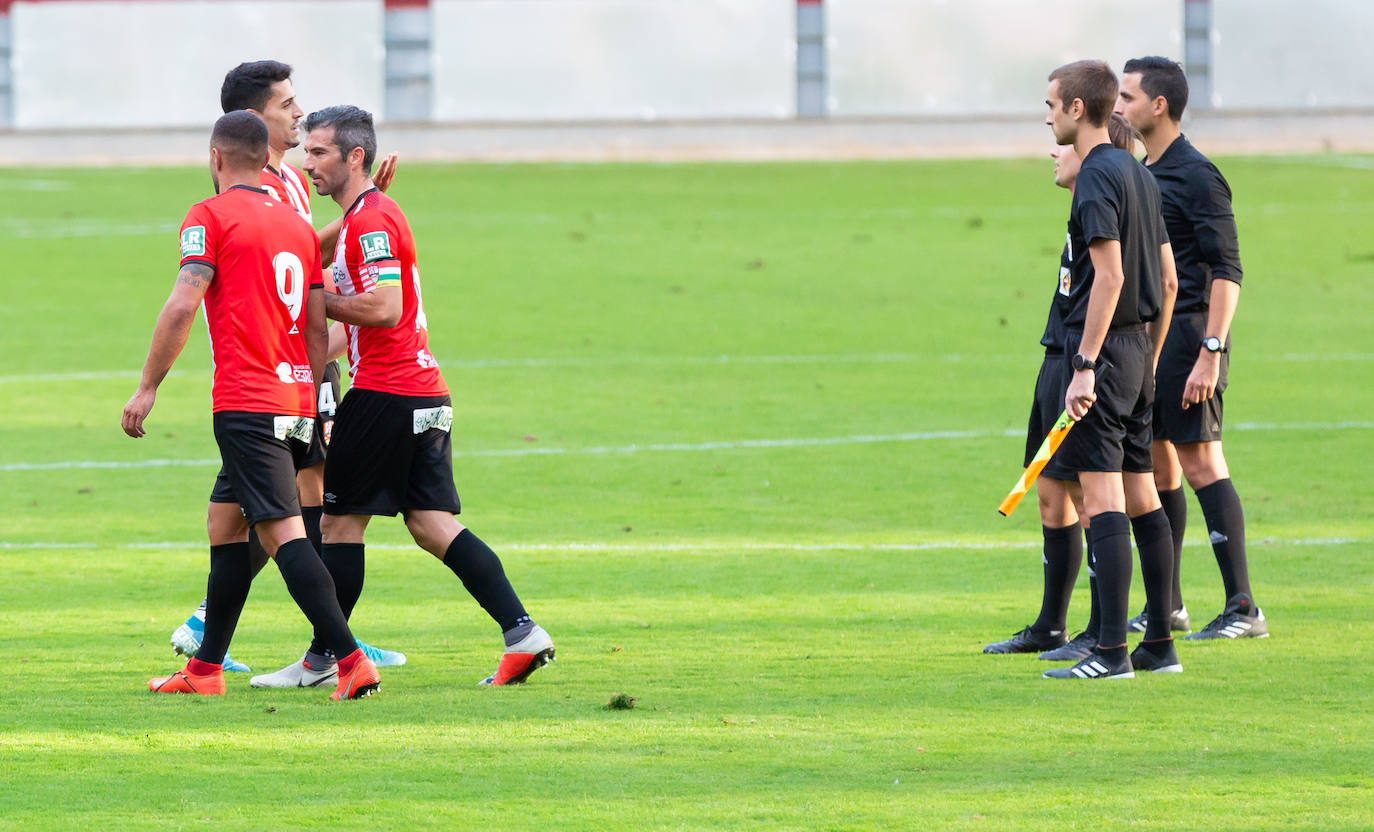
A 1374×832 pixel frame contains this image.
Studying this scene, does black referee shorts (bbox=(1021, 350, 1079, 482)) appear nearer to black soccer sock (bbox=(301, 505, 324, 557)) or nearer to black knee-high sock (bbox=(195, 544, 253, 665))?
black soccer sock (bbox=(301, 505, 324, 557))

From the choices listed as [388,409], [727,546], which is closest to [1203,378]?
[727,546]

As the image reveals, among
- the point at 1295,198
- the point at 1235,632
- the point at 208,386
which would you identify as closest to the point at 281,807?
the point at 1235,632

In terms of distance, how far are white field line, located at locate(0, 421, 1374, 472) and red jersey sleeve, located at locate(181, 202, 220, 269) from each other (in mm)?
5973

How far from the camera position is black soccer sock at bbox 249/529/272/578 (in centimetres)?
640

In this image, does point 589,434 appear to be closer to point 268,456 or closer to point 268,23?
point 268,456

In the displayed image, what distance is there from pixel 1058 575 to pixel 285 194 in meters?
3.15

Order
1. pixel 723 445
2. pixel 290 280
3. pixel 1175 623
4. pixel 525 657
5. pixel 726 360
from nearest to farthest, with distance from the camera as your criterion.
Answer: pixel 290 280, pixel 525 657, pixel 1175 623, pixel 723 445, pixel 726 360

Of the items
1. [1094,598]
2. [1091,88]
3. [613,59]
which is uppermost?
[613,59]

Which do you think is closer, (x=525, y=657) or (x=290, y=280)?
(x=290, y=280)

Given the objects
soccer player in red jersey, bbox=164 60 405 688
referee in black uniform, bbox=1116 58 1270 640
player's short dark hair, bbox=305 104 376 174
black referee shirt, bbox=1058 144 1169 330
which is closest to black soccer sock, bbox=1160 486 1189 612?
referee in black uniform, bbox=1116 58 1270 640

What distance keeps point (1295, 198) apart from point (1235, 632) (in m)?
21.6

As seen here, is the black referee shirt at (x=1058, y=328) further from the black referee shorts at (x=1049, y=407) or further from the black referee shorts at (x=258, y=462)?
the black referee shorts at (x=258, y=462)

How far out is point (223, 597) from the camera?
20.4 feet

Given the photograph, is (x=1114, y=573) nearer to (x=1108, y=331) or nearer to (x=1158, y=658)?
(x=1158, y=658)
